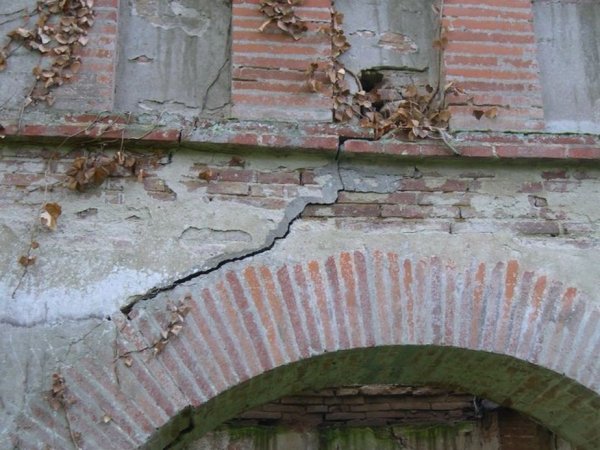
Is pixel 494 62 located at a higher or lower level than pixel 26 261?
higher

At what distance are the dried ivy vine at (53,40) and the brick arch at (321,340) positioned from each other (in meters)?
1.14

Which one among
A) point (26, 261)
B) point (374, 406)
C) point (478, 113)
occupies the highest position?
point (478, 113)

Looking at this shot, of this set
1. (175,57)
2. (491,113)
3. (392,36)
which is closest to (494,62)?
(491,113)

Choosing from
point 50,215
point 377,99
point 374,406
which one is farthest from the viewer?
point 374,406

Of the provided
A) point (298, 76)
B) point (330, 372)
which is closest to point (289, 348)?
point (330, 372)

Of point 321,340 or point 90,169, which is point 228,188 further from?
point 321,340

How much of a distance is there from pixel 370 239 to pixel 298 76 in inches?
33.9

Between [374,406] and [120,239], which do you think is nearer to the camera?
A: [120,239]

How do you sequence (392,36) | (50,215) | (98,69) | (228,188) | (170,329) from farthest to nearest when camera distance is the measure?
1. (392,36)
2. (98,69)
3. (228,188)
4. (50,215)
5. (170,329)

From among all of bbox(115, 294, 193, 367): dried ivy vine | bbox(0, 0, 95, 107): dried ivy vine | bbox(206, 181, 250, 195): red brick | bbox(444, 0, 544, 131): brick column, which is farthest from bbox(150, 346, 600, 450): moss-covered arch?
bbox(0, 0, 95, 107): dried ivy vine

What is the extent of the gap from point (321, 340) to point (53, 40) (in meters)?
1.87

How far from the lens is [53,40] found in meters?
3.89

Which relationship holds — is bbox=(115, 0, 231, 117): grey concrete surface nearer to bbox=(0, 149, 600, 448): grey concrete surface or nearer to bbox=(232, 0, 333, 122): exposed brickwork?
bbox=(232, 0, 333, 122): exposed brickwork

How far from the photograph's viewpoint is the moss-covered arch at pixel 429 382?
11.6 feet
